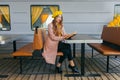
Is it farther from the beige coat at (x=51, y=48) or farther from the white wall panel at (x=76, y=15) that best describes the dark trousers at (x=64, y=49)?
the white wall panel at (x=76, y=15)

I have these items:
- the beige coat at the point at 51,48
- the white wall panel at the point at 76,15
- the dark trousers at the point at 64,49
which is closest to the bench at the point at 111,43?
the dark trousers at the point at 64,49

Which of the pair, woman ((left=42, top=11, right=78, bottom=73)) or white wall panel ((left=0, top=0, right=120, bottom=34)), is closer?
woman ((left=42, top=11, right=78, bottom=73))

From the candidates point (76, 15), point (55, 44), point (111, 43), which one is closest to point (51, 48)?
→ point (55, 44)

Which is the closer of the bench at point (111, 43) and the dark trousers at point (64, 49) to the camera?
the bench at point (111, 43)

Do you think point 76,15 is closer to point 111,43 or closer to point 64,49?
point 111,43

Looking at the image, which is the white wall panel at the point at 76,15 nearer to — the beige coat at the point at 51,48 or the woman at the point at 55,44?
the woman at the point at 55,44

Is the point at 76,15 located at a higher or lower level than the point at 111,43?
higher

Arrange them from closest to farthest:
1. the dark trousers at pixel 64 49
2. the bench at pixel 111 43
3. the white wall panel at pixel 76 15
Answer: the bench at pixel 111 43 → the dark trousers at pixel 64 49 → the white wall panel at pixel 76 15

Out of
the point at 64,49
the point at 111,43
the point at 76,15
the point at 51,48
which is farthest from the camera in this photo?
the point at 76,15

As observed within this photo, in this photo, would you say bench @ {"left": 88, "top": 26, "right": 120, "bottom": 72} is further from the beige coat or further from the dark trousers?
the beige coat

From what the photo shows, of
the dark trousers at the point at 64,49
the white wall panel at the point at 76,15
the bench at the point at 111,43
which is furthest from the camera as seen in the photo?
the white wall panel at the point at 76,15

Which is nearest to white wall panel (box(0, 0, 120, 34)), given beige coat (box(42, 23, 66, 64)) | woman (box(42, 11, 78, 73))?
woman (box(42, 11, 78, 73))

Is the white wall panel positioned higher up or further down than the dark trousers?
higher up

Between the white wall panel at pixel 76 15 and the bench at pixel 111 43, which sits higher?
the white wall panel at pixel 76 15
